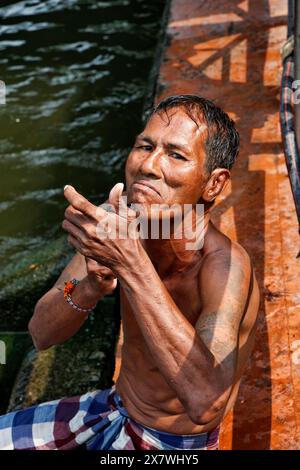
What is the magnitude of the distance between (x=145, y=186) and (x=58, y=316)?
2.22ft

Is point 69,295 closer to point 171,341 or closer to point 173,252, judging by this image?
point 173,252

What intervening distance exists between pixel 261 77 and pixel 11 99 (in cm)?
317

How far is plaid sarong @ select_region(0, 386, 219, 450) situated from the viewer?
124 inches

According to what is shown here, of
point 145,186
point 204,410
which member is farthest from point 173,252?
point 204,410

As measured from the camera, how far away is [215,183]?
2898mm

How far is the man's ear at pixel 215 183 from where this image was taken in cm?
288

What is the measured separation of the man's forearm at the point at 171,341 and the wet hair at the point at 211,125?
616 millimetres

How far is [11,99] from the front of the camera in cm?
798

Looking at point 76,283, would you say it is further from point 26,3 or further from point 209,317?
point 26,3

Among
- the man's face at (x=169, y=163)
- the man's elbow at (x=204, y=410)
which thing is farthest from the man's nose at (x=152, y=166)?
the man's elbow at (x=204, y=410)

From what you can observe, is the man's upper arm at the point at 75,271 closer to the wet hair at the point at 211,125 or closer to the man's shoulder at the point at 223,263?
the man's shoulder at the point at 223,263

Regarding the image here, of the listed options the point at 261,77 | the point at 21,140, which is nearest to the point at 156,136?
the point at 261,77

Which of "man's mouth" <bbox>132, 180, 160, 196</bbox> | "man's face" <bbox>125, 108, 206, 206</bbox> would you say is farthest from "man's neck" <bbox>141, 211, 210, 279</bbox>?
"man's mouth" <bbox>132, 180, 160, 196</bbox>

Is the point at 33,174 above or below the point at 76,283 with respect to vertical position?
below
